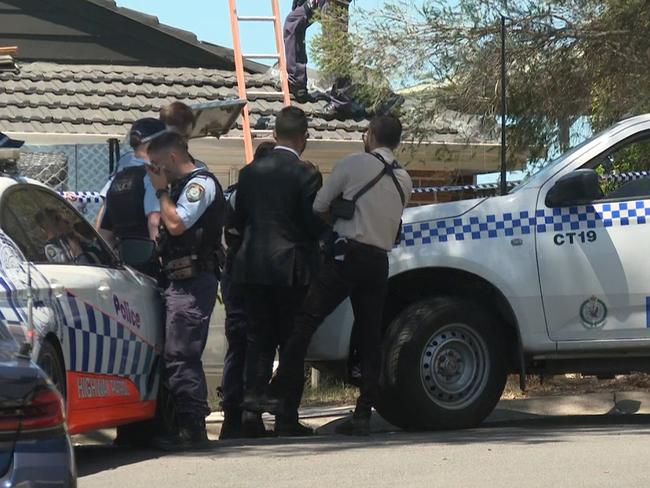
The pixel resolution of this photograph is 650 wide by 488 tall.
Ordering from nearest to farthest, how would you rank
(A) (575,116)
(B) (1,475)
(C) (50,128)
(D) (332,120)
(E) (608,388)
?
(B) (1,475) → (E) (608,388) → (A) (575,116) → (C) (50,128) → (D) (332,120)

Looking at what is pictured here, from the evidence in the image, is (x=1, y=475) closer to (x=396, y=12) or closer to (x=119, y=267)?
(x=119, y=267)

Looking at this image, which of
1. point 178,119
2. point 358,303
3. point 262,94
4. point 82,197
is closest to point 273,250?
point 358,303

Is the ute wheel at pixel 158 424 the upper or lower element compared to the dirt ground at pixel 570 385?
upper

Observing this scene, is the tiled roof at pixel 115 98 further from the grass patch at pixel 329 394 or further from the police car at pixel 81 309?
the police car at pixel 81 309

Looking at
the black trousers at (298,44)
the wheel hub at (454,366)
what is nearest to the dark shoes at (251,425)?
the wheel hub at (454,366)

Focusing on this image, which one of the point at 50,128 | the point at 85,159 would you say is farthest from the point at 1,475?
the point at 50,128

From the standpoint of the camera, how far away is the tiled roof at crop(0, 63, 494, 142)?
15031 millimetres

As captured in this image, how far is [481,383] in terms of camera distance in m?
9.21

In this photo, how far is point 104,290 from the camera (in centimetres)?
773

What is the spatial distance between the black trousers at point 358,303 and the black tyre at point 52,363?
219 cm

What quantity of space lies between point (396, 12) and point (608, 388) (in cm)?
357

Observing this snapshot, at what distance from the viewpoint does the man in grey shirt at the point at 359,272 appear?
8906mm

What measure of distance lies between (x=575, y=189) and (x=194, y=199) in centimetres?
232

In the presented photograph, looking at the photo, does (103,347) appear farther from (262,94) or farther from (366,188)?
(262,94)
